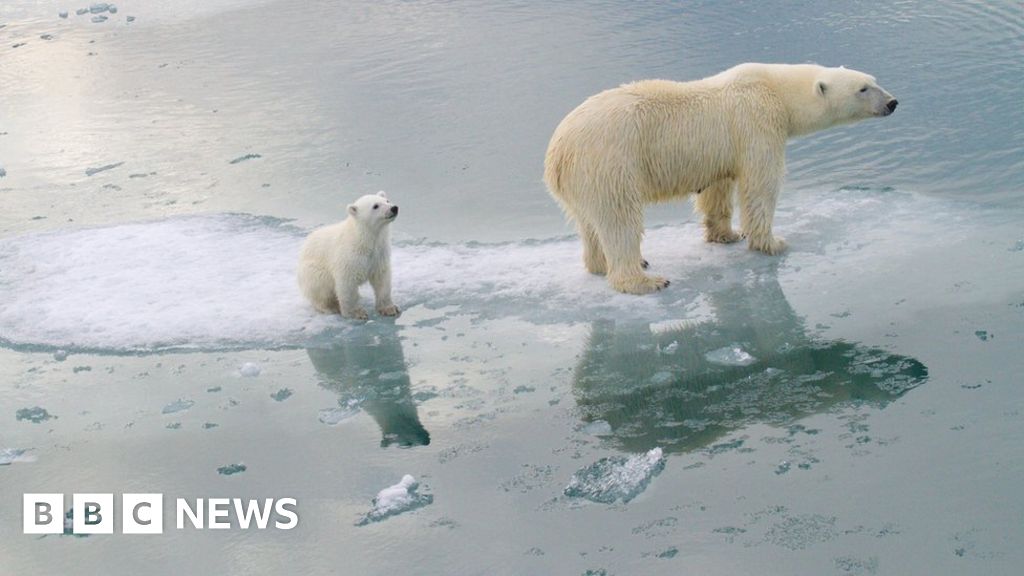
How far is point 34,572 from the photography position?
187 inches

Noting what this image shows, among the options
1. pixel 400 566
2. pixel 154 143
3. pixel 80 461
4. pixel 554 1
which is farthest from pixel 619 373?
pixel 554 1

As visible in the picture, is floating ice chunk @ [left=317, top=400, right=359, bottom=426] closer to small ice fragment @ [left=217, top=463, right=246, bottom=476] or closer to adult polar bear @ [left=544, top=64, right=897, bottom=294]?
small ice fragment @ [left=217, top=463, right=246, bottom=476]

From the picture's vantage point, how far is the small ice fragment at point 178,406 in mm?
5988

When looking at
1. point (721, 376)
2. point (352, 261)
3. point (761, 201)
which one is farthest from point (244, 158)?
point (721, 376)

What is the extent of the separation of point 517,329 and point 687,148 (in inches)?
57.1

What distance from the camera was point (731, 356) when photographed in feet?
19.5

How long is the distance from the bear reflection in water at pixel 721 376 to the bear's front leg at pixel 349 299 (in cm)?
131

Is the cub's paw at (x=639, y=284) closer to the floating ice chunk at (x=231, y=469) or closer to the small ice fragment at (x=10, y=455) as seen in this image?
the floating ice chunk at (x=231, y=469)

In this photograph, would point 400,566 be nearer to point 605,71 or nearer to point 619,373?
point 619,373

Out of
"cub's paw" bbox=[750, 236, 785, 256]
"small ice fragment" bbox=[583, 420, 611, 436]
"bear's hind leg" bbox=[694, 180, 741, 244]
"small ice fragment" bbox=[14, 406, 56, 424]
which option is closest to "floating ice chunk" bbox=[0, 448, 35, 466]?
"small ice fragment" bbox=[14, 406, 56, 424]

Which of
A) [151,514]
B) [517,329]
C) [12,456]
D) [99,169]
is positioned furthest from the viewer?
[99,169]

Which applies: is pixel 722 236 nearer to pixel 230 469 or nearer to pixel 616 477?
pixel 616 477

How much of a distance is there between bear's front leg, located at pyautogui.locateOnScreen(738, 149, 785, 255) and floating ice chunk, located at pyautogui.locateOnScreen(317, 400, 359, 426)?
261cm

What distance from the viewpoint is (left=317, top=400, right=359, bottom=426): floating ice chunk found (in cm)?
572
